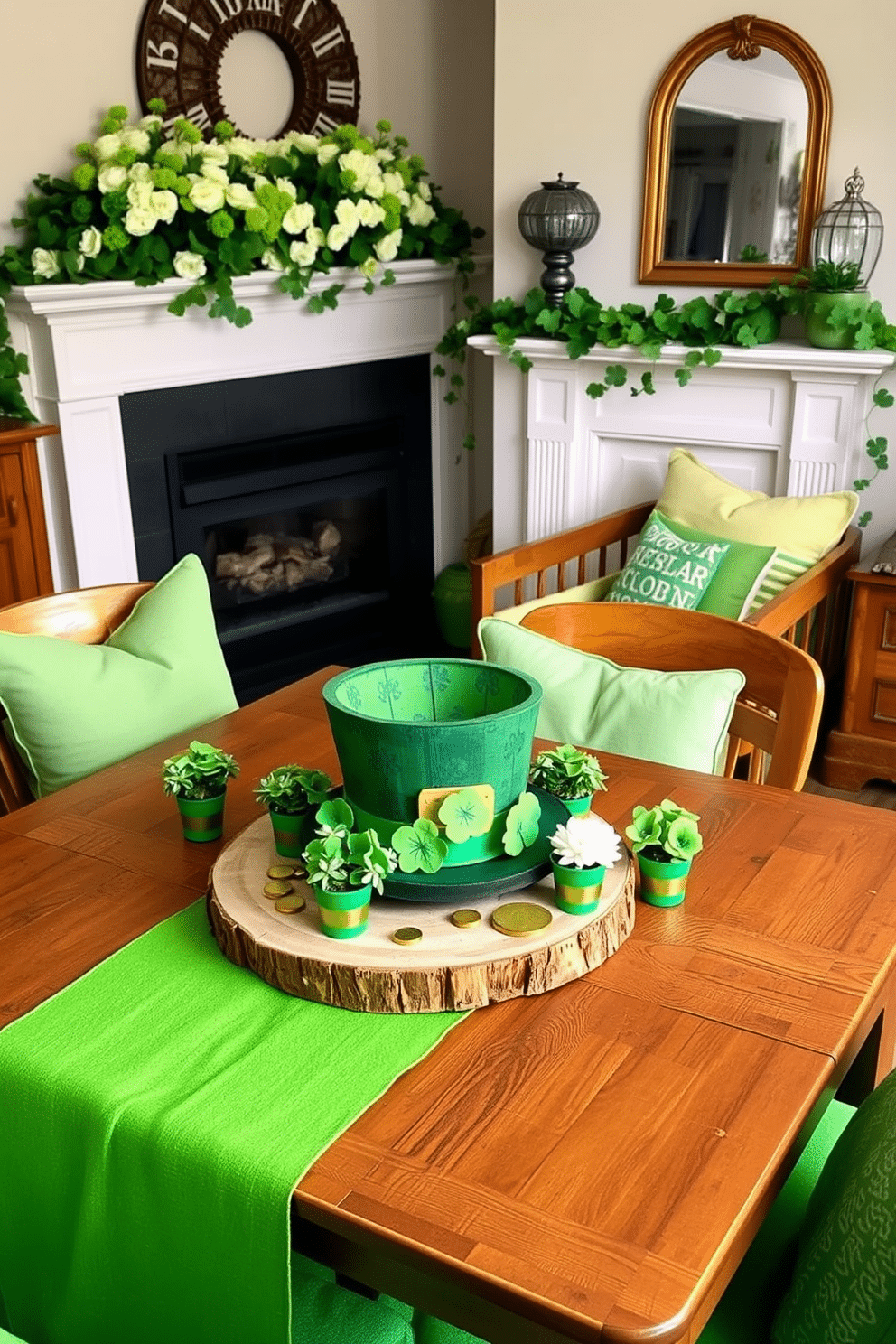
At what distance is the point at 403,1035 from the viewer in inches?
45.3

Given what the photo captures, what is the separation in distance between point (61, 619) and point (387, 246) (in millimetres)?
2136

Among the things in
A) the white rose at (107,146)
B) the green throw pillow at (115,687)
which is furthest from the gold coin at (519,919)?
the white rose at (107,146)

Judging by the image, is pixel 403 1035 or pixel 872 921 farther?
pixel 872 921

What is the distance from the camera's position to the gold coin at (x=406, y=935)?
1212mm

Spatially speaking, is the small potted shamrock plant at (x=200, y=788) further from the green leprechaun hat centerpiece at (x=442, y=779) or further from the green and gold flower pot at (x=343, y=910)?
the green and gold flower pot at (x=343, y=910)

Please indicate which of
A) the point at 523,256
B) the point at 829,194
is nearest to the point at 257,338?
the point at 523,256

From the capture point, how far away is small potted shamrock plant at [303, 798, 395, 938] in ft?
3.98

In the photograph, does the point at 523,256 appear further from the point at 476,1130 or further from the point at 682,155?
the point at 476,1130

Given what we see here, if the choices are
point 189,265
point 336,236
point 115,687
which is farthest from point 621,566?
point 115,687

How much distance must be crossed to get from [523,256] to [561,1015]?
307cm

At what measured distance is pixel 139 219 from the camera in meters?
3.15

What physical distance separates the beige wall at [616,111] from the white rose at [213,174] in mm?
899

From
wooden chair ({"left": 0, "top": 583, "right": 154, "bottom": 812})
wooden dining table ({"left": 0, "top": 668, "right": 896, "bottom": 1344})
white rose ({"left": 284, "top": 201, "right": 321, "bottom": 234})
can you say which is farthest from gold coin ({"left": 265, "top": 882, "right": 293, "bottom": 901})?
white rose ({"left": 284, "top": 201, "right": 321, "bottom": 234})

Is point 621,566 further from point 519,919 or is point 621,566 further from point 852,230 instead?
point 519,919
